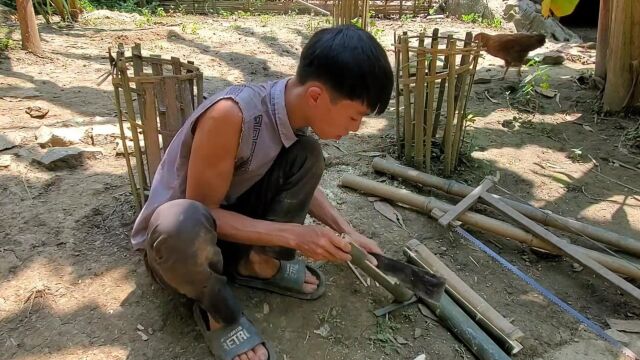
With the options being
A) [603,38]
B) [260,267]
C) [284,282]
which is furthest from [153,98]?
[603,38]

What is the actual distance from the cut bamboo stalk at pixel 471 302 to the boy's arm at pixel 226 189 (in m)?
0.76

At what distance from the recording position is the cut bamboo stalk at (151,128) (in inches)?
88.0

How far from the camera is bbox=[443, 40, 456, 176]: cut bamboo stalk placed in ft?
9.89

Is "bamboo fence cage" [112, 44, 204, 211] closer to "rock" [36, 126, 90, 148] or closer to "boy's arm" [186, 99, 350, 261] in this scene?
"boy's arm" [186, 99, 350, 261]

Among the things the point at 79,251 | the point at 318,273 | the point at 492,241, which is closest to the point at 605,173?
the point at 492,241

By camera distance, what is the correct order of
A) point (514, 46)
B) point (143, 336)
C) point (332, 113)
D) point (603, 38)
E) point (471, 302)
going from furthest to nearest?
1. point (514, 46)
2. point (603, 38)
3. point (471, 302)
4. point (143, 336)
5. point (332, 113)

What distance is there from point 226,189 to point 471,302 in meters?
1.23

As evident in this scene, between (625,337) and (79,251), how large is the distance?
261 centimetres

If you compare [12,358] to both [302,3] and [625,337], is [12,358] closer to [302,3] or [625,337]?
[625,337]

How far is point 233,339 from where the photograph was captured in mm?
1814

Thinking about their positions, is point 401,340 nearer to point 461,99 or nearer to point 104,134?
point 461,99

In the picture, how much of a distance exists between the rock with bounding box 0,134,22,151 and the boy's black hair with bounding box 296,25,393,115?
2.77 metres

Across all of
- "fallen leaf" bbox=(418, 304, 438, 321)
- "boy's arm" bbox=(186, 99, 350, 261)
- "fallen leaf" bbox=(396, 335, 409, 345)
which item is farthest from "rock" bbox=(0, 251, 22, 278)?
"fallen leaf" bbox=(418, 304, 438, 321)

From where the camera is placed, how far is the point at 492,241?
280 cm
